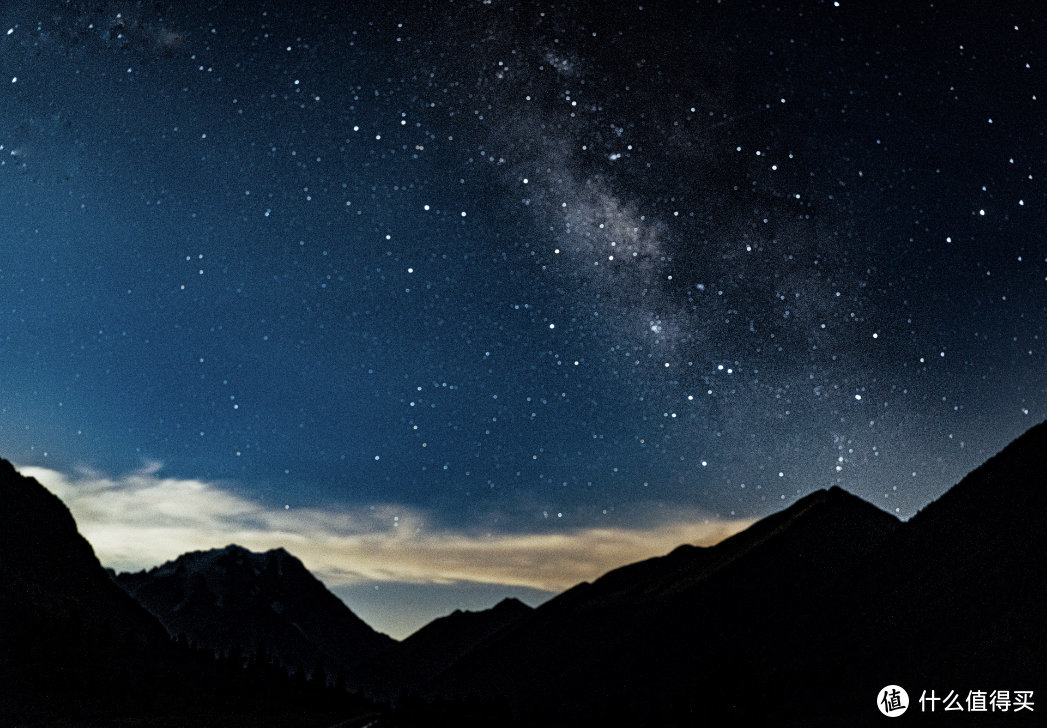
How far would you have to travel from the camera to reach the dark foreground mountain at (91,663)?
2069 inches

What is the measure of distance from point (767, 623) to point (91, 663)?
327 ft

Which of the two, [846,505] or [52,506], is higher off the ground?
[846,505]

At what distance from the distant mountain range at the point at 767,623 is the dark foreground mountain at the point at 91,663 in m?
0.37

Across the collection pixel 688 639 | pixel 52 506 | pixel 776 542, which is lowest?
pixel 688 639

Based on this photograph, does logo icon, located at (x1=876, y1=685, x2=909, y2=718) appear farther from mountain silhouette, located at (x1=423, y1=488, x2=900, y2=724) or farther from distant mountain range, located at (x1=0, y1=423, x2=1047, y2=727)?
mountain silhouette, located at (x1=423, y1=488, x2=900, y2=724)

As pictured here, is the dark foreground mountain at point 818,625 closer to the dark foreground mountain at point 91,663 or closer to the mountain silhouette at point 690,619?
the mountain silhouette at point 690,619

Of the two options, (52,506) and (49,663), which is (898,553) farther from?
(52,506)

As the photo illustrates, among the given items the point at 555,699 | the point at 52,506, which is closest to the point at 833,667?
the point at 555,699

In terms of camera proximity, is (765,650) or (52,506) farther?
(765,650)

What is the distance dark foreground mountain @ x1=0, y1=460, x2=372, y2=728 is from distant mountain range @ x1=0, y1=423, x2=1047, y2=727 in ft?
1.21

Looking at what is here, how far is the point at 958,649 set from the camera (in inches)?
2483

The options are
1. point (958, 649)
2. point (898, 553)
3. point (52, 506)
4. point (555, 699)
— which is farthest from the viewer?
point (555, 699)

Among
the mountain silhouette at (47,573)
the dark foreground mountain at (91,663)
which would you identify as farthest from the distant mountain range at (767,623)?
the dark foreground mountain at (91,663)

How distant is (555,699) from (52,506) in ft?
262
